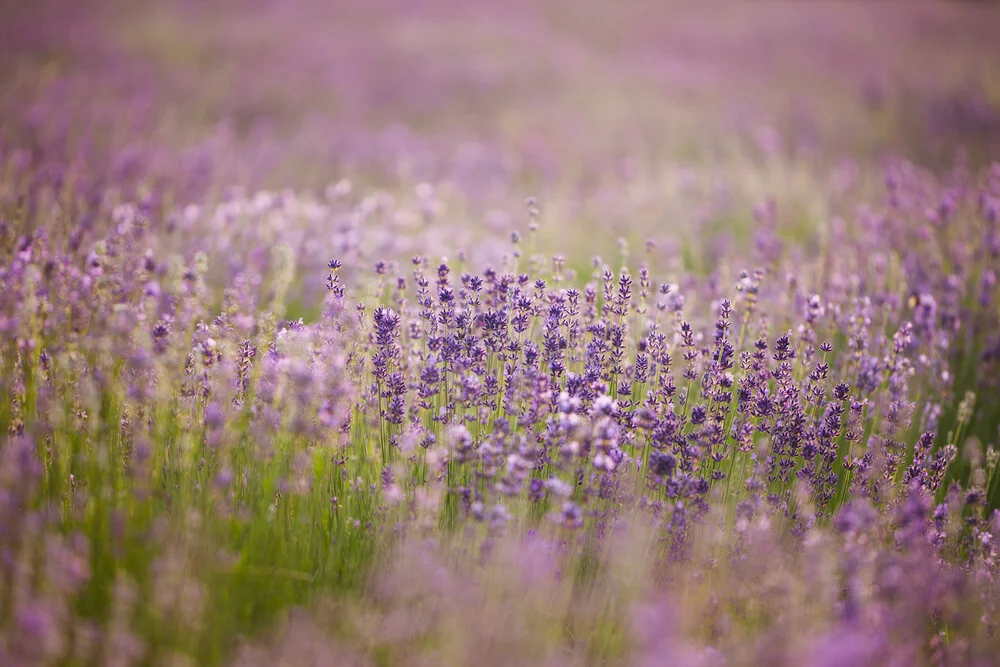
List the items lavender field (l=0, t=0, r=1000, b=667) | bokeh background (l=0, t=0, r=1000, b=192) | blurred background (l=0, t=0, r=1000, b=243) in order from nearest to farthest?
lavender field (l=0, t=0, r=1000, b=667), blurred background (l=0, t=0, r=1000, b=243), bokeh background (l=0, t=0, r=1000, b=192)

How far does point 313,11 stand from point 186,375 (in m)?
13.3

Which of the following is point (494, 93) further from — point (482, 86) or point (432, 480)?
point (432, 480)

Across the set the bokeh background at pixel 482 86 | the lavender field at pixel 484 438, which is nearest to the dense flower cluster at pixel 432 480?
the lavender field at pixel 484 438

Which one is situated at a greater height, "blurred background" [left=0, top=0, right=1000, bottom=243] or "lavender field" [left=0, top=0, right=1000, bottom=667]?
"blurred background" [left=0, top=0, right=1000, bottom=243]

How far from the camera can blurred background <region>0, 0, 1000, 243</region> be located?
7.21 metres

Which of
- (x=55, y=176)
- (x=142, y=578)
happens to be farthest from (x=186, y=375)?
→ (x=55, y=176)

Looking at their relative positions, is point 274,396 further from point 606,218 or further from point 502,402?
point 606,218

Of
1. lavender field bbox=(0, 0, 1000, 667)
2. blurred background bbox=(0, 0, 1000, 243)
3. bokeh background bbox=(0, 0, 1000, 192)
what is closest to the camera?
lavender field bbox=(0, 0, 1000, 667)

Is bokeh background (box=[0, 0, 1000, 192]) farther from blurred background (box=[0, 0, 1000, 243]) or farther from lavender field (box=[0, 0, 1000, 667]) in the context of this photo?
lavender field (box=[0, 0, 1000, 667])

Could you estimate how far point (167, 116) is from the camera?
785cm

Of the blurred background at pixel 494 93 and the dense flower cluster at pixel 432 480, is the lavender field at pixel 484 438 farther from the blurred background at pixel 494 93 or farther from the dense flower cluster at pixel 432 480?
the blurred background at pixel 494 93

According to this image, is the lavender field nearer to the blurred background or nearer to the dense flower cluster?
the dense flower cluster

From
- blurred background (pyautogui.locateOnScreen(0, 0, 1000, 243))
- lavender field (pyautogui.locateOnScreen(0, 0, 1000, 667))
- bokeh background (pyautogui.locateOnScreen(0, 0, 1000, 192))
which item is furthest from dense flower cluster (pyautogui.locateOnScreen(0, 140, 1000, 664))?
bokeh background (pyautogui.locateOnScreen(0, 0, 1000, 192))

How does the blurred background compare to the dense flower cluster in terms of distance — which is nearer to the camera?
the dense flower cluster
